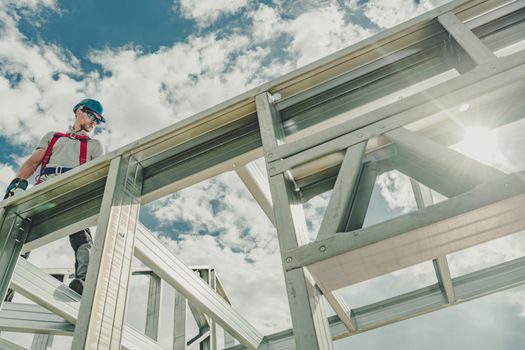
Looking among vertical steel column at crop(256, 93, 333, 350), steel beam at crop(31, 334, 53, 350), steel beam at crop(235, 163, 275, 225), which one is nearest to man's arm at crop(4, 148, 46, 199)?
steel beam at crop(235, 163, 275, 225)

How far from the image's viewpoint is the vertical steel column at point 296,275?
1300 millimetres

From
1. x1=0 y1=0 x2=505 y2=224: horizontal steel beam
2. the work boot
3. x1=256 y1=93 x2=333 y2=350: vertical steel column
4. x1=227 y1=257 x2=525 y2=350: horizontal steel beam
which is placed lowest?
x1=256 y1=93 x2=333 y2=350: vertical steel column

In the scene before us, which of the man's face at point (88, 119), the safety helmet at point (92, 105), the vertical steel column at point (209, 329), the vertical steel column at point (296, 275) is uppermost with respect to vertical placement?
the safety helmet at point (92, 105)

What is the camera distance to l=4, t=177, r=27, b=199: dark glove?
293 cm

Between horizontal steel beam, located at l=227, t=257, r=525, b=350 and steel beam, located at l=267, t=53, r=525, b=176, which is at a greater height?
horizontal steel beam, located at l=227, t=257, r=525, b=350

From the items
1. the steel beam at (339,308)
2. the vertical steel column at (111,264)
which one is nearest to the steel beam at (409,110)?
the steel beam at (339,308)

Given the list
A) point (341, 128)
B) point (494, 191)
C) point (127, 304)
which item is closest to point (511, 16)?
point (341, 128)

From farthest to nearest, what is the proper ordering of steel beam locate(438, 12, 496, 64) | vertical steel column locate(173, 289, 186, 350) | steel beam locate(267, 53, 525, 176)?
vertical steel column locate(173, 289, 186, 350) → steel beam locate(438, 12, 496, 64) → steel beam locate(267, 53, 525, 176)

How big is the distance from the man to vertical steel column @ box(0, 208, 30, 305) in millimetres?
326

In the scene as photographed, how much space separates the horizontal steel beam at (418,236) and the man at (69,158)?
75.5 inches

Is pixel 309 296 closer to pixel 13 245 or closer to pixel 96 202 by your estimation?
pixel 96 202

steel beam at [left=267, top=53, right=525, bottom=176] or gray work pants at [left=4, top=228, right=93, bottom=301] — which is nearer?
steel beam at [left=267, top=53, right=525, bottom=176]

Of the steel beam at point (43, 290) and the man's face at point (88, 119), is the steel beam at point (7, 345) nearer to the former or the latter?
the steel beam at point (43, 290)

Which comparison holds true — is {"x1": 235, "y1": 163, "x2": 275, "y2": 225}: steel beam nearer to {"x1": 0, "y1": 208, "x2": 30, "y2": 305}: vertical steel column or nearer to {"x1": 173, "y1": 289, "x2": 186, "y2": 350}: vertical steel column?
{"x1": 0, "y1": 208, "x2": 30, "y2": 305}: vertical steel column
